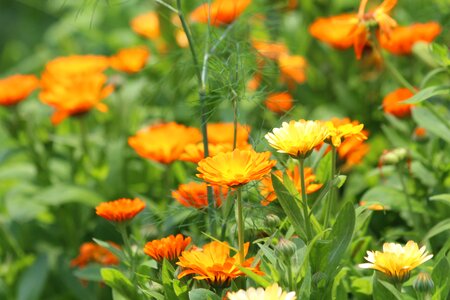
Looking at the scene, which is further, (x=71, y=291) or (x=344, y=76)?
(x=344, y=76)

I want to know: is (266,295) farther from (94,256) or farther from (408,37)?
(408,37)

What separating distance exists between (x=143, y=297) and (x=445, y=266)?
15.2 inches

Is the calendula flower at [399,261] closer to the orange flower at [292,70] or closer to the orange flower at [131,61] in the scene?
the orange flower at [292,70]

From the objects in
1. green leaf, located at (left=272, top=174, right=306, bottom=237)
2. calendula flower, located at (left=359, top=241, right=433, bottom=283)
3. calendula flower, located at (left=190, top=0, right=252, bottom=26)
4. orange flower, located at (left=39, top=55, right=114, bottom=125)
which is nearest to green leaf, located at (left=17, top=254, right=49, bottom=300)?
orange flower, located at (left=39, top=55, right=114, bottom=125)

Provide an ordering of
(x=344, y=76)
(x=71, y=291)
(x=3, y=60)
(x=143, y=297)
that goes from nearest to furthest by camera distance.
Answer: (x=143, y=297)
(x=71, y=291)
(x=344, y=76)
(x=3, y=60)

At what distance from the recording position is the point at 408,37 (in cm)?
183

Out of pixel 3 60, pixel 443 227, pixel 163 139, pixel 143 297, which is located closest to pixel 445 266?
pixel 443 227

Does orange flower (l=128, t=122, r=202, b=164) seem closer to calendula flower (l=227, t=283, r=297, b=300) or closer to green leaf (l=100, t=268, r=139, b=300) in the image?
green leaf (l=100, t=268, r=139, b=300)

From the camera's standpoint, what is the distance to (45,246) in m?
2.03

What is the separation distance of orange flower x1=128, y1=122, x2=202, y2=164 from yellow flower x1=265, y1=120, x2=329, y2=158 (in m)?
0.49

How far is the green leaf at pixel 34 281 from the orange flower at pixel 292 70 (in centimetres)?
67

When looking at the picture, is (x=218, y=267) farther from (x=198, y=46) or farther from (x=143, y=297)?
(x=198, y=46)

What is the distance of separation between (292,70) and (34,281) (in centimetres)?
75

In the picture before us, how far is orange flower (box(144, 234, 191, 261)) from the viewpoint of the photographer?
1.16 meters
